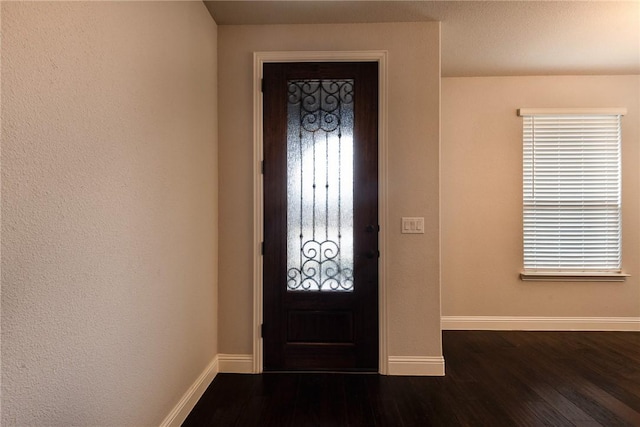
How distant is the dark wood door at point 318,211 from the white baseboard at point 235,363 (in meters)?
Result: 0.14

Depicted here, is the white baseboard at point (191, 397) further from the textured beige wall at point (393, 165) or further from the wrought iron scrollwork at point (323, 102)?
the wrought iron scrollwork at point (323, 102)

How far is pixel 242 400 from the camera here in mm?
2010

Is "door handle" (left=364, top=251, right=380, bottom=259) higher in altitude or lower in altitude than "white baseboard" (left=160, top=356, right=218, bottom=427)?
higher

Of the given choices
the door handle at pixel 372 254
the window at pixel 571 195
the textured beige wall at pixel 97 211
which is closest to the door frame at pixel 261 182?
the door handle at pixel 372 254

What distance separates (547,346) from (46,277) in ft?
12.0

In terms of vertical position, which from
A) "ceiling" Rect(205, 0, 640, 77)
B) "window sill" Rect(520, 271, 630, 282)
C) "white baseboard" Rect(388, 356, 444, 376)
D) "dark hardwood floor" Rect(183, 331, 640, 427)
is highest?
"ceiling" Rect(205, 0, 640, 77)

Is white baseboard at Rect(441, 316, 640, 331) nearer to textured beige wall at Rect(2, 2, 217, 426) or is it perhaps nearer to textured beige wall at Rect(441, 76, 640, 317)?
textured beige wall at Rect(441, 76, 640, 317)

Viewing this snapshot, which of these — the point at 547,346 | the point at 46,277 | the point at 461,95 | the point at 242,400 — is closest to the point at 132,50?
the point at 46,277

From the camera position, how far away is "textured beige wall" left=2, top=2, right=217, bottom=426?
878mm

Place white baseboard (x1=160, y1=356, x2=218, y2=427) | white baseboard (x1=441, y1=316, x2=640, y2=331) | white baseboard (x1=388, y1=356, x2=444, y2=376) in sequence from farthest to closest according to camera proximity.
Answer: white baseboard (x1=441, y1=316, x2=640, y2=331)
white baseboard (x1=388, y1=356, x2=444, y2=376)
white baseboard (x1=160, y1=356, x2=218, y2=427)

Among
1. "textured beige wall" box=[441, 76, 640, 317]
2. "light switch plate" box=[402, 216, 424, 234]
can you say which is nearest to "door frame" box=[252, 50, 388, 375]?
"light switch plate" box=[402, 216, 424, 234]

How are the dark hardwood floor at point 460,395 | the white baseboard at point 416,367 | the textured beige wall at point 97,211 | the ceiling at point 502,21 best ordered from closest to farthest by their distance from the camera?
the textured beige wall at point 97,211 < the dark hardwood floor at point 460,395 < the ceiling at point 502,21 < the white baseboard at point 416,367

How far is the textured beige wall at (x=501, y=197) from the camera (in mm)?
3209

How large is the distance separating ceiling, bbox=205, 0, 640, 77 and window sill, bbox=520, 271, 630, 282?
2133 millimetres
